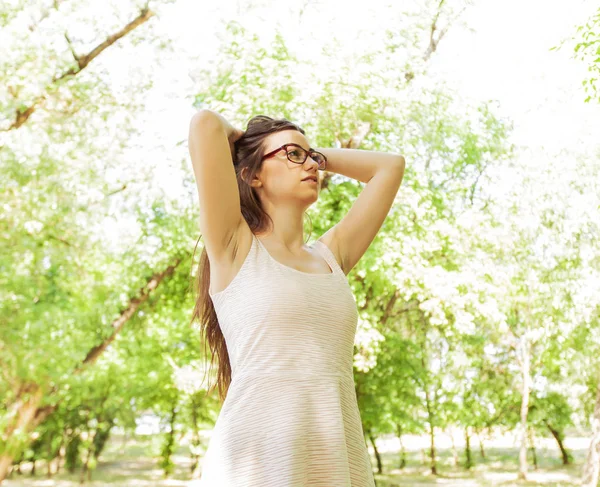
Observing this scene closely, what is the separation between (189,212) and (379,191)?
856cm

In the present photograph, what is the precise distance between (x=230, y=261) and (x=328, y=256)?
22 centimetres

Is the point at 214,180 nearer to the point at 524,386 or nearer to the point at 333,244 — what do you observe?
the point at 333,244

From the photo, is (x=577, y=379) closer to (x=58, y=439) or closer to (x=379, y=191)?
(x=58, y=439)

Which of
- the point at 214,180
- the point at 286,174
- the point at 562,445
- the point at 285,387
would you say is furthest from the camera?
the point at 562,445

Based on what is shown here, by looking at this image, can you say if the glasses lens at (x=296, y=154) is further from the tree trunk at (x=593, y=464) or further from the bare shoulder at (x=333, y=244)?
the tree trunk at (x=593, y=464)

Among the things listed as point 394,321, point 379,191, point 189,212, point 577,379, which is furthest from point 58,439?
point 379,191

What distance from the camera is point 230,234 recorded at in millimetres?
1308

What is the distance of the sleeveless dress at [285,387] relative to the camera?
44.0 inches

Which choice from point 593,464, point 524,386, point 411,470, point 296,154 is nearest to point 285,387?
point 296,154

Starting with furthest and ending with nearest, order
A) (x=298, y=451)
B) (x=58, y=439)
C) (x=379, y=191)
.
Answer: (x=58, y=439)
(x=379, y=191)
(x=298, y=451)

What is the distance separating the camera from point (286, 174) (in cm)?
140

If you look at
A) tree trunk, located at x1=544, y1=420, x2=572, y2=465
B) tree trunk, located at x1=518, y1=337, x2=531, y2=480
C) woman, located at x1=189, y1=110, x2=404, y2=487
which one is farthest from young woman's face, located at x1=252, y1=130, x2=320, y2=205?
tree trunk, located at x1=544, y1=420, x2=572, y2=465

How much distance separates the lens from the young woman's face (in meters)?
1.39

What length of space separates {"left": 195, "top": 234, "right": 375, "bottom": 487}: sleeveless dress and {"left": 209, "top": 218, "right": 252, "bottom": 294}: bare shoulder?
17 mm
